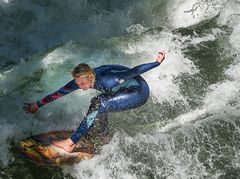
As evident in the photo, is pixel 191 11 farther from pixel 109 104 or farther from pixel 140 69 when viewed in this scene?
pixel 109 104

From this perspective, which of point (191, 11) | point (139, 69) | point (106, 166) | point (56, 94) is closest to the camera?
point (139, 69)

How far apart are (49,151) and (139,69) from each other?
1.78 m

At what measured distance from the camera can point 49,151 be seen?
7.16m

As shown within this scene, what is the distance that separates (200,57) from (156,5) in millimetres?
2407

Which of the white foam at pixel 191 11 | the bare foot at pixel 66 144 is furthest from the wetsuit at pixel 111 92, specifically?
the white foam at pixel 191 11

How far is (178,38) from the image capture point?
33.3ft

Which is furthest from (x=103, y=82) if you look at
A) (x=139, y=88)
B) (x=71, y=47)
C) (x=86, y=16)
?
(x=86, y=16)

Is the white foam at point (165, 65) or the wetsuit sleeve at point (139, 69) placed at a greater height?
the white foam at point (165, 65)

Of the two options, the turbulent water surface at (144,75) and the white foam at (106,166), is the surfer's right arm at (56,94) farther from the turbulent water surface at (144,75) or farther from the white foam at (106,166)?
the white foam at (106,166)

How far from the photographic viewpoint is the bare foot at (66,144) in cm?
705

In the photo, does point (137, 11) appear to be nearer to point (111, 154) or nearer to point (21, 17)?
point (21, 17)

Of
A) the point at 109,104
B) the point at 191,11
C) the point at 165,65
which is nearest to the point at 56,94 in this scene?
the point at 109,104

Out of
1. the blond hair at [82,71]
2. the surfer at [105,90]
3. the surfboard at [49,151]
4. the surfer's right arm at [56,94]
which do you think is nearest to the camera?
the blond hair at [82,71]

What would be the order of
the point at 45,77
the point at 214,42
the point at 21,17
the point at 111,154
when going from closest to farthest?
the point at 111,154
the point at 45,77
the point at 214,42
the point at 21,17
